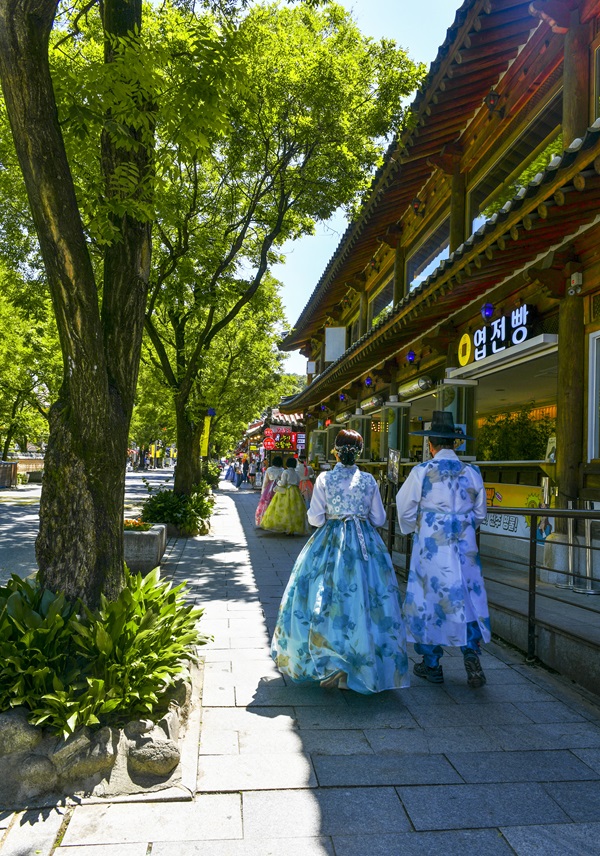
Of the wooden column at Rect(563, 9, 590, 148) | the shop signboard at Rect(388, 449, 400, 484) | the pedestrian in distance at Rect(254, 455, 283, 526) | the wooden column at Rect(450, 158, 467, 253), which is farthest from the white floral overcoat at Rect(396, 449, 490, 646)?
the pedestrian in distance at Rect(254, 455, 283, 526)

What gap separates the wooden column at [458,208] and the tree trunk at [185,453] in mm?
6882

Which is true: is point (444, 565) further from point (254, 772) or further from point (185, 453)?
point (185, 453)

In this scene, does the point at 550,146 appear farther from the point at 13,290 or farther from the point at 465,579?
the point at 13,290

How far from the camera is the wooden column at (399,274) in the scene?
44.0 ft

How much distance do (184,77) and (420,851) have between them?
5.21 m

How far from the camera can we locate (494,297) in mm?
8398

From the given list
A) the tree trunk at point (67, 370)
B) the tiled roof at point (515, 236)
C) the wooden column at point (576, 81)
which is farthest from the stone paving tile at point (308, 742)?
the wooden column at point (576, 81)

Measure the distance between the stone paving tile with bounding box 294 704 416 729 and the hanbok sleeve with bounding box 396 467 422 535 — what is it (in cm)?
128

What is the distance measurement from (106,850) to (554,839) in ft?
6.01

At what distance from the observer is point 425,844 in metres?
2.70

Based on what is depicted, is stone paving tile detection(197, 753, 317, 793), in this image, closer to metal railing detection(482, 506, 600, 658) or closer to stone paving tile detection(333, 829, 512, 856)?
stone paving tile detection(333, 829, 512, 856)

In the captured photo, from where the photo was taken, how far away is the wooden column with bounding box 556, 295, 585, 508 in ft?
21.9

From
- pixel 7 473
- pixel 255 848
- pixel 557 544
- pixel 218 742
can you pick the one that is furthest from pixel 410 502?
pixel 7 473

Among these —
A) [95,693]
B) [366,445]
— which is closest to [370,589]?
[95,693]
